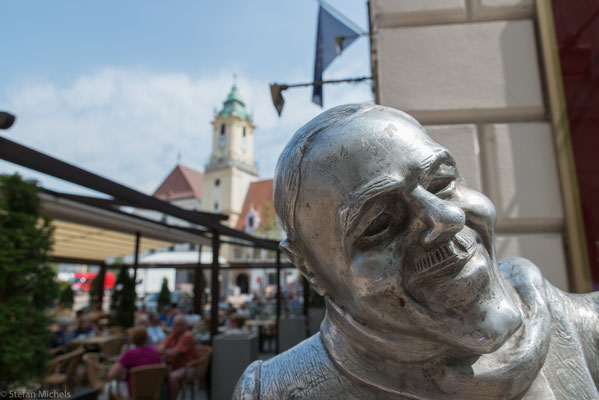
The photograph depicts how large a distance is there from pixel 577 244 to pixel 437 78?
1.15 meters

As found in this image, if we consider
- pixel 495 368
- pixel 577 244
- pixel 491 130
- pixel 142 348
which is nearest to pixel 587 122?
pixel 491 130

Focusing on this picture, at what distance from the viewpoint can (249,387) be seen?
0.71m

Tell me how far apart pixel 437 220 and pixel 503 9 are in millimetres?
2251

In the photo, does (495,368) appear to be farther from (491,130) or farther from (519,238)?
(491,130)

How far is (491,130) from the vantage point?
208 centimetres

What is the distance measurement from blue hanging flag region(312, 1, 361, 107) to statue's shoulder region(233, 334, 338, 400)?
295 centimetres

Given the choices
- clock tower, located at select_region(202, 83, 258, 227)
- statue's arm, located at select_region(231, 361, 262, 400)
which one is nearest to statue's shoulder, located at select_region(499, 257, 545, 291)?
statue's arm, located at select_region(231, 361, 262, 400)

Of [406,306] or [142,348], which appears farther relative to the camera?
[142,348]

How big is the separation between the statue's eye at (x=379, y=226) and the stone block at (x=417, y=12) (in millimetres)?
2060

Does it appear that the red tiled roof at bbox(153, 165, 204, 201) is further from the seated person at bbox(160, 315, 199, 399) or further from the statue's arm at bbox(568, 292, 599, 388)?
the statue's arm at bbox(568, 292, 599, 388)

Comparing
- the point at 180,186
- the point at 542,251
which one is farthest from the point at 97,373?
the point at 180,186

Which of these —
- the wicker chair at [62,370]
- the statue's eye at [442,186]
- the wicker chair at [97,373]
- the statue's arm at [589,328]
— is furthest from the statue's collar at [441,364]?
the wicker chair at [62,370]

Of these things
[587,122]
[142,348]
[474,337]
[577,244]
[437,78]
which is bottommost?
[142,348]

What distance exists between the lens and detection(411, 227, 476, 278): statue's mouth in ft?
1.77
